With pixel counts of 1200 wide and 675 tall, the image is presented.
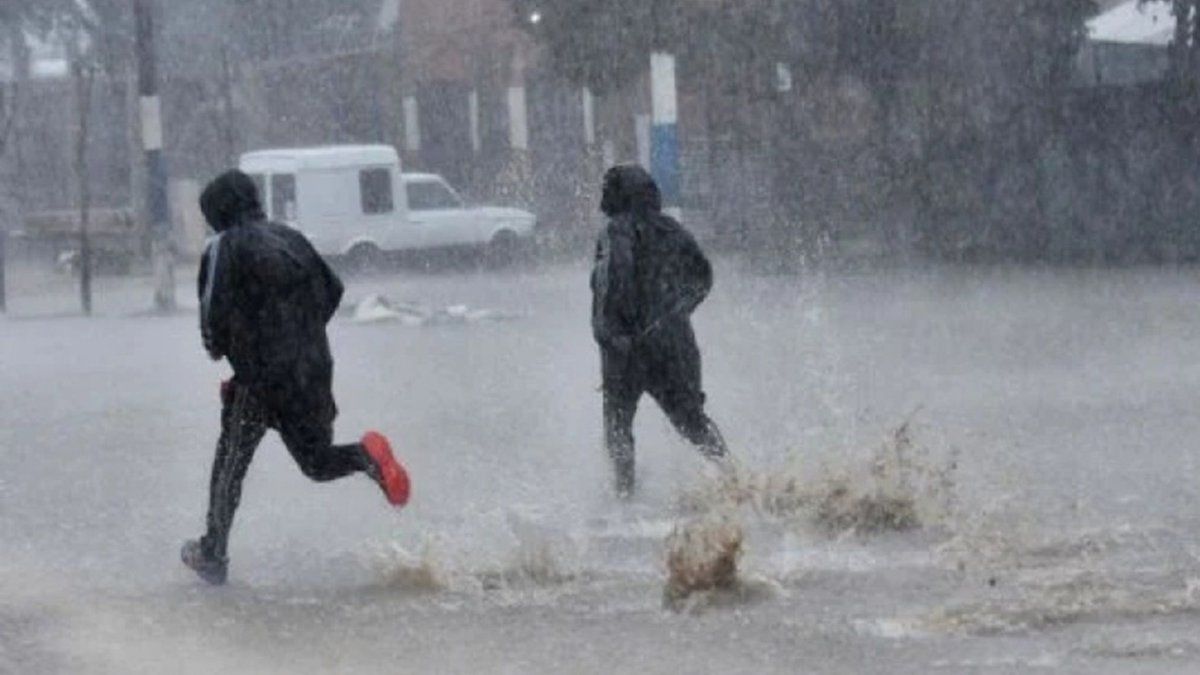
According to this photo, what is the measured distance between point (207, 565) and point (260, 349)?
79cm

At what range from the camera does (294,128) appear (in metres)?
60.5

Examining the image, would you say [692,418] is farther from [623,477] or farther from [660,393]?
[623,477]

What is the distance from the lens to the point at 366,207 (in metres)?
41.2

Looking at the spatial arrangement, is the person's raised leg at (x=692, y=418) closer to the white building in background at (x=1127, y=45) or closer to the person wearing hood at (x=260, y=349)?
the person wearing hood at (x=260, y=349)

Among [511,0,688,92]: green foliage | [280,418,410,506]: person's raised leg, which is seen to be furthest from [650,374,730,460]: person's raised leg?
[511,0,688,92]: green foliage

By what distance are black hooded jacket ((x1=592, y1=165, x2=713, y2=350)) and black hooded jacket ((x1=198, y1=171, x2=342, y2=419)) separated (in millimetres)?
2026

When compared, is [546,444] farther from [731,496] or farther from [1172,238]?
[1172,238]

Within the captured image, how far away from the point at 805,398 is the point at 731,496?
6.23 metres

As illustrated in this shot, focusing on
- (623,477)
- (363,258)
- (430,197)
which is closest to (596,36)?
(430,197)

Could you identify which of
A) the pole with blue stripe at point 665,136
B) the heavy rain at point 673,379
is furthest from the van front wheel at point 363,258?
the pole with blue stripe at point 665,136

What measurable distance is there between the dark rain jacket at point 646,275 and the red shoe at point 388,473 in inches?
84.5

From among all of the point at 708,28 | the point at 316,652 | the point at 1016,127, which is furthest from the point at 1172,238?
the point at 316,652

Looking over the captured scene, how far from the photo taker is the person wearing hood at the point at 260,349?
9.62 m

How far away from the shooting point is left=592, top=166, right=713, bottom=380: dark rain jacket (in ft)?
37.6
